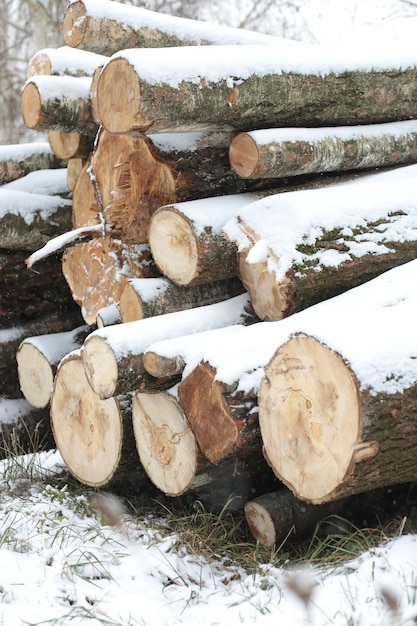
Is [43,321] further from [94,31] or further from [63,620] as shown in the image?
[63,620]

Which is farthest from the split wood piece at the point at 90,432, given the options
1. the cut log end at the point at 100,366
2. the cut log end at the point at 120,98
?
the cut log end at the point at 120,98

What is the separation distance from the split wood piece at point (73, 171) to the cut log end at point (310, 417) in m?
2.46

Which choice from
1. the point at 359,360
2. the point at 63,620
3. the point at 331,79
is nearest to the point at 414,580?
the point at 359,360

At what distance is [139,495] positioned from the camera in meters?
3.85

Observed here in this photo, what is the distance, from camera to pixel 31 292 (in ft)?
15.9

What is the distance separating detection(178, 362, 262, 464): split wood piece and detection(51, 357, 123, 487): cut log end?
61 cm

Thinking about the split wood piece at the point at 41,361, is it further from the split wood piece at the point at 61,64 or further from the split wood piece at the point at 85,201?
the split wood piece at the point at 61,64

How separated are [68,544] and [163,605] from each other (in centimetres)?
59

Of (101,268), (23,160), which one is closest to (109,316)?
(101,268)

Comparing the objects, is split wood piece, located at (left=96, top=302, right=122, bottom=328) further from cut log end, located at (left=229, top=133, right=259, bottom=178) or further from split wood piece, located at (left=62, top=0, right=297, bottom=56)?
split wood piece, located at (left=62, top=0, right=297, bottom=56)

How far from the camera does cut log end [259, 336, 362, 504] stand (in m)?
2.43

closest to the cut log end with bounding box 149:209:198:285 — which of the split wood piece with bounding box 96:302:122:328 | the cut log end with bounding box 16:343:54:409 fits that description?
the split wood piece with bounding box 96:302:122:328

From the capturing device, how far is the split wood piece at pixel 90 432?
3.53m

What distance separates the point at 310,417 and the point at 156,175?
1.78 m
